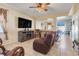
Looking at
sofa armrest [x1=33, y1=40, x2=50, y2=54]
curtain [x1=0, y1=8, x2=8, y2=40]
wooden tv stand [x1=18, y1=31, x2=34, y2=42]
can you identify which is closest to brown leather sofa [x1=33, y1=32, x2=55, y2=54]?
sofa armrest [x1=33, y1=40, x2=50, y2=54]

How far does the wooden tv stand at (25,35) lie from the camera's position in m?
2.48

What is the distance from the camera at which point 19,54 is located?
242 cm

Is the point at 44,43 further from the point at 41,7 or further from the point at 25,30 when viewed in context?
the point at 41,7

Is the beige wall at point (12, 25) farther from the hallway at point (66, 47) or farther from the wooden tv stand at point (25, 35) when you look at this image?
the hallway at point (66, 47)

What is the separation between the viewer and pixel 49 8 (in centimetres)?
245

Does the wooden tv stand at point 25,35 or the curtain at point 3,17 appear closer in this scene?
the curtain at point 3,17

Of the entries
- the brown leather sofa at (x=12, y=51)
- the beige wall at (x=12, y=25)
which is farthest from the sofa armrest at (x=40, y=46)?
the beige wall at (x=12, y=25)

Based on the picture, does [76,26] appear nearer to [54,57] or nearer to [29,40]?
[54,57]

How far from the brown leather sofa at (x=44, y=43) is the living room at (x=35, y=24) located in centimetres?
2

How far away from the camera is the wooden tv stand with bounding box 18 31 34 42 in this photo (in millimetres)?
2484

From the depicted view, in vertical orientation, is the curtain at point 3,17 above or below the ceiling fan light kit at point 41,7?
below

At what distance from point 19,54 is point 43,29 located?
0.68 m

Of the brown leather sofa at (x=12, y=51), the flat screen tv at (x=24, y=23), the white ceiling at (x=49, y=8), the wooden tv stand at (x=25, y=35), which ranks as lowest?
the brown leather sofa at (x=12, y=51)

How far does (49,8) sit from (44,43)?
2.30 ft
